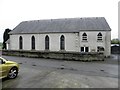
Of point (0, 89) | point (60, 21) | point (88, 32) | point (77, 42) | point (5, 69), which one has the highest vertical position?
point (60, 21)

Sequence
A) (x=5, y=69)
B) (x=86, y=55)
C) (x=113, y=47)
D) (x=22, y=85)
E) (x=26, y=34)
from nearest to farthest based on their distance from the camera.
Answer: (x=22, y=85)
(x=5, y=69)
(x=86, y=55)
(x=26, y=34)
(x=113, y=47)

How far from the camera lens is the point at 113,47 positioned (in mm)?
38031

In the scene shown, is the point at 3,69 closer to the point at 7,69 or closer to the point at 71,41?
the point at 7,69

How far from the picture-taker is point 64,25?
3200 cm

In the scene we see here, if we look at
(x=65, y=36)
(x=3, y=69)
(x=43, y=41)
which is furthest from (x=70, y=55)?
(x=43, y=41)

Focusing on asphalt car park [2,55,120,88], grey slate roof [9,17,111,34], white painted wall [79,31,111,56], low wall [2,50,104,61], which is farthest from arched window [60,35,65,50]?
asphalt car park [2,55,120,88]

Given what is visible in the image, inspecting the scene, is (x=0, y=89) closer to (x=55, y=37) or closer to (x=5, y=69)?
(x=5, y=69)

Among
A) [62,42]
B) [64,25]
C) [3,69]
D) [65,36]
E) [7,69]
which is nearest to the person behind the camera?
[3,69]

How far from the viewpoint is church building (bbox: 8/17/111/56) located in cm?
2754

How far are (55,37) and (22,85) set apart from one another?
75.9 feet

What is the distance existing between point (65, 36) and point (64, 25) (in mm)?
3616

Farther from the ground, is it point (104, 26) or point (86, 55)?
point (104, 26)

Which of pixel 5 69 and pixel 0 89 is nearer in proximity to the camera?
pixel 0 89

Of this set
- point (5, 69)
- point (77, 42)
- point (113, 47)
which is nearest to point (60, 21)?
point (77, 42)
